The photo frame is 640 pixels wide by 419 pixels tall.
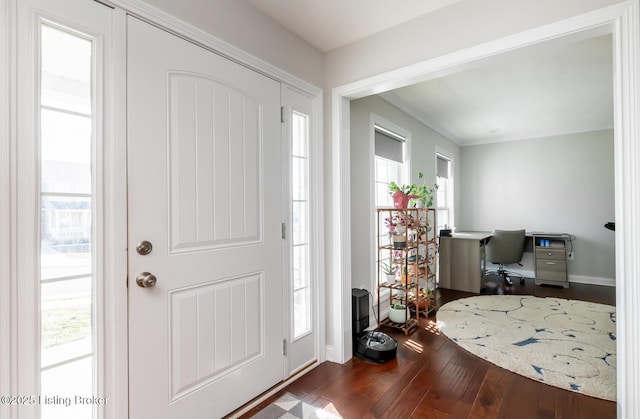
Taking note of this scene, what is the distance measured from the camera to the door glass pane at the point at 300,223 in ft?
7.41

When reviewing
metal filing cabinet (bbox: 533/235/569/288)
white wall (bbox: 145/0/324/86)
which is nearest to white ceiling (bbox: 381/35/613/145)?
white wall (bbox: 145/0/324/86)

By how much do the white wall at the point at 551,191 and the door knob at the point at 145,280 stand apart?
5.78 meters

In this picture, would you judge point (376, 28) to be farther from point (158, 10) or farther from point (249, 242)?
point (249, 242)

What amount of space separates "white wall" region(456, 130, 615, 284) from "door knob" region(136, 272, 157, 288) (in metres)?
5.78

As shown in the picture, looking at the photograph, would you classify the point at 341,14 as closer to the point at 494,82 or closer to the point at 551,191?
the point at 494,82

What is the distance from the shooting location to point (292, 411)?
181 centimetres

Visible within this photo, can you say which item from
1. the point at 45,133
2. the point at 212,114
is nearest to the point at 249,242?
the point at 212,114

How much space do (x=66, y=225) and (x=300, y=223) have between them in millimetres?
1402

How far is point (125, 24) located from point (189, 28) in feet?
1.02

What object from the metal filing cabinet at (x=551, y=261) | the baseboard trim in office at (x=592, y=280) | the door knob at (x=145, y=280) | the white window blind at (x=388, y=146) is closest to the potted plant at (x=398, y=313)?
the white window blind at (x=388, y=146)

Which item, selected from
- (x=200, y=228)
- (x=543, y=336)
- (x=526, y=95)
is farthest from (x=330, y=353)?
(x=526, y=95)

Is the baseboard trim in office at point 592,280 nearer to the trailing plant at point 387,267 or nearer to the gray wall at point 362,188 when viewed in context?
the trailing plant at point 387,267

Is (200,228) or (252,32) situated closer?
(200,228)

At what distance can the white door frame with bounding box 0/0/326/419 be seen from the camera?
1047mm
